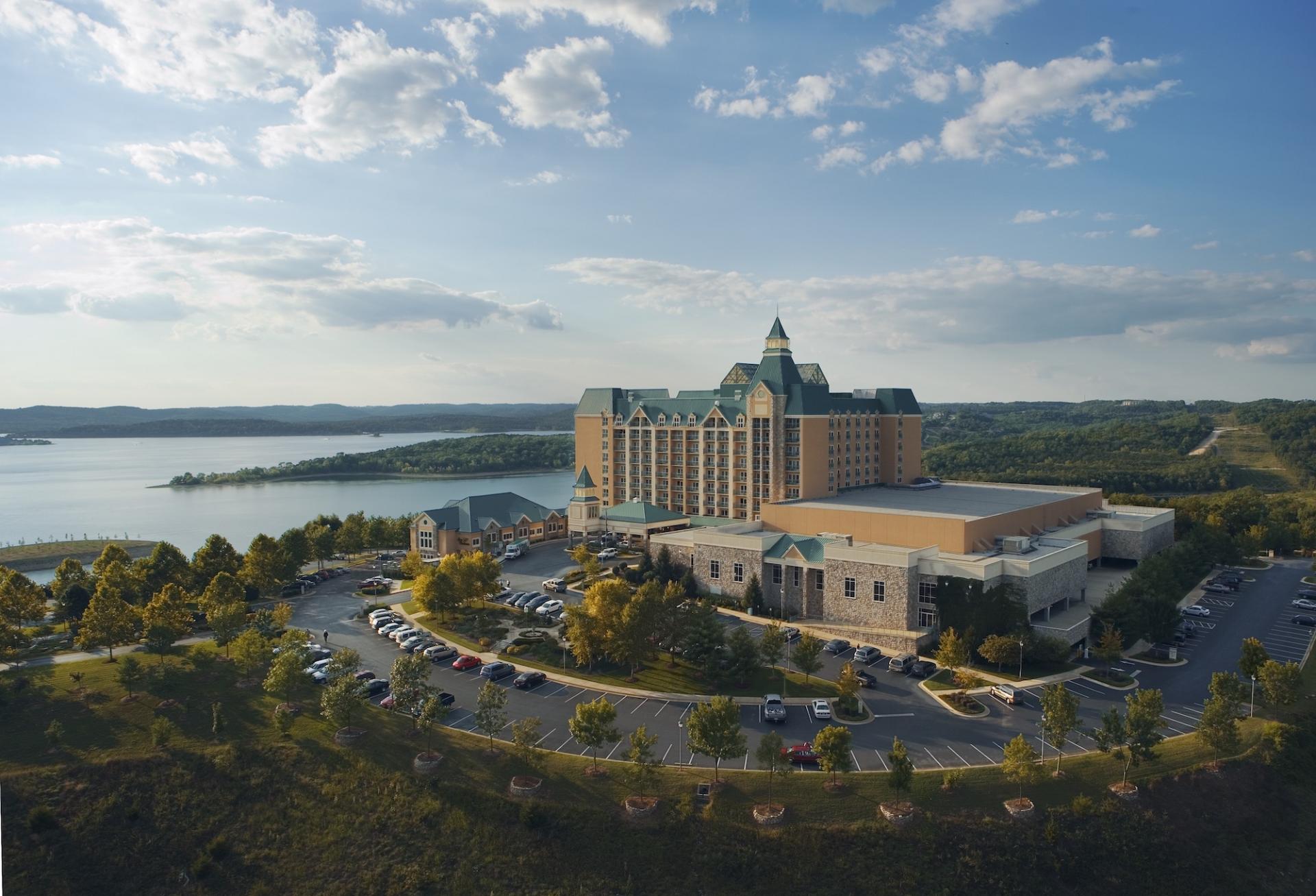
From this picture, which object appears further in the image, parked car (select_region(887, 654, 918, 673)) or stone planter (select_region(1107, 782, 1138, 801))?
parked car (select_region(887, 654, 918, 673))

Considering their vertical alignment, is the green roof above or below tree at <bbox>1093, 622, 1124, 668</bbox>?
above

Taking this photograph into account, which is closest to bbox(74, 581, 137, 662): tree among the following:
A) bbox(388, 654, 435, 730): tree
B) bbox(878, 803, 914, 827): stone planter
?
bbox(388, 654, 435, 730): tree

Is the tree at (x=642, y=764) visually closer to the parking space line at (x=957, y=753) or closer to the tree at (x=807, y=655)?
the tree at (x=807, y=655)

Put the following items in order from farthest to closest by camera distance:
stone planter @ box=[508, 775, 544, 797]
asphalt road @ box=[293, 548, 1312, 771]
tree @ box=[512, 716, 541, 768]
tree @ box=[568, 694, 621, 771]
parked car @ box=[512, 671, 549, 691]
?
parked car @ box=[512, 671, 549, 691]
asphalt road @ box=[293, 548, 1312, 771]
tree @ box=[512, 716, 541, 768]
tree @ box=[568, 694, 621, 771]
stone planter @ box=[508, 775, 544, 797]

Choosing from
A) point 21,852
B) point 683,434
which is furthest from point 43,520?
point 21,852

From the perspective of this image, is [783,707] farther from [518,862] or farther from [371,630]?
[371,630]

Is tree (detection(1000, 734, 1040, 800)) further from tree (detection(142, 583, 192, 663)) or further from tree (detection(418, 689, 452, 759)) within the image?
tree (detection(142, 583, 192, 663))
